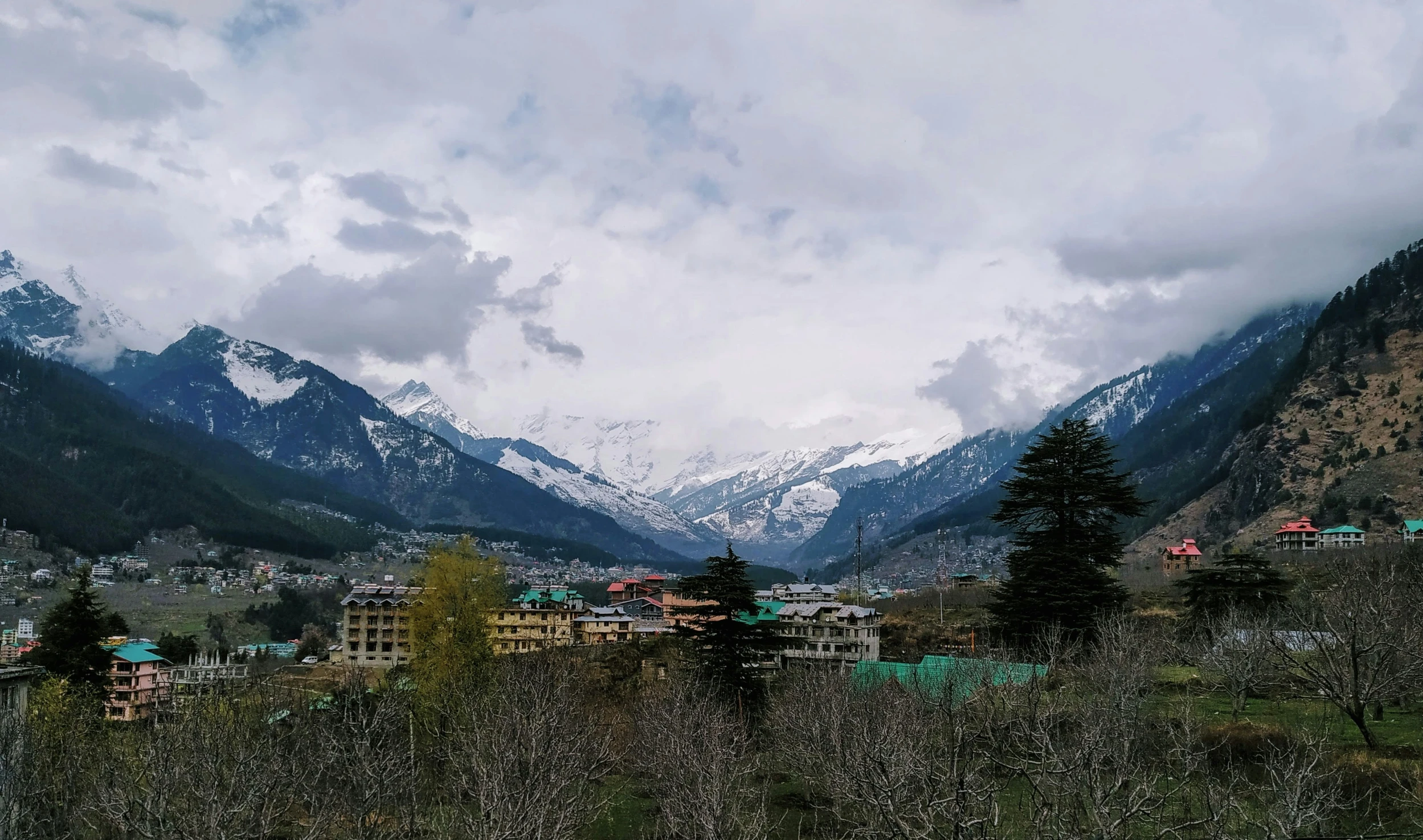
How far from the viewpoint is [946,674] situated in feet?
130

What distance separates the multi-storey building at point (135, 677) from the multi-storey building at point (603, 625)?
41.3 metres

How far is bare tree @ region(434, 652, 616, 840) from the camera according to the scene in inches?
922

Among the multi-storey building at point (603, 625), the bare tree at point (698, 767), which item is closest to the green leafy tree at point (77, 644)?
the bare tree at point (698, 767)

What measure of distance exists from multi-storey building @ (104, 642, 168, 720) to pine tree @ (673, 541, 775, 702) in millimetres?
55331

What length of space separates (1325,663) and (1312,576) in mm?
56246

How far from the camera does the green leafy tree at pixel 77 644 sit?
61812 mm

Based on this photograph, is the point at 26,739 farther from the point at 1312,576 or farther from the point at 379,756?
the point at 1312,576

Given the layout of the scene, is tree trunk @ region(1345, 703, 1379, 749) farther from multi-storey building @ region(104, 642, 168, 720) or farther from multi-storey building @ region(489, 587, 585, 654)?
multi-storey building @ region(104, 642, 168, 720)

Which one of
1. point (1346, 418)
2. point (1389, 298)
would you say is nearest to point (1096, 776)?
point (1346, 418)

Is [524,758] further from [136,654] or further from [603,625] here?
[603,625]

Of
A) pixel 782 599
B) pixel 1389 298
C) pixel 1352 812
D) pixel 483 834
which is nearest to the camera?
pixel 483 834

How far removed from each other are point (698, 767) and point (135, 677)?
82375 millimetres

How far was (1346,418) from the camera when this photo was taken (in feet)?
558

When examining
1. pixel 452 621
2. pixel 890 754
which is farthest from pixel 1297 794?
pixel 452 621
